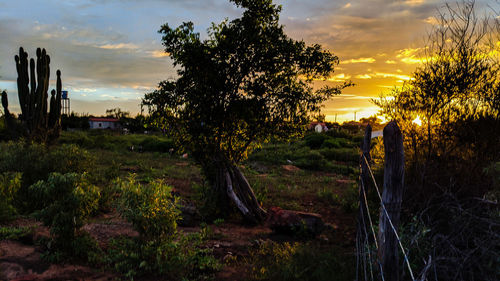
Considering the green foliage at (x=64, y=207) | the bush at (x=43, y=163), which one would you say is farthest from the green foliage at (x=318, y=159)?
the green foliage at (x=64, y=207)

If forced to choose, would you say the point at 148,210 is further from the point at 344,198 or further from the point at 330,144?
the point at 330,144

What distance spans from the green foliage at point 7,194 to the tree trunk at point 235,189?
15.9ft

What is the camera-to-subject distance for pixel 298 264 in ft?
18.5

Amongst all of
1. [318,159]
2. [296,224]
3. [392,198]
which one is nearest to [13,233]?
[296,224]

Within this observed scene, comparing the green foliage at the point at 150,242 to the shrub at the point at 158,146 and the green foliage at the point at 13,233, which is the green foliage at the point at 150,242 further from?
the shrub at the point at 158,146

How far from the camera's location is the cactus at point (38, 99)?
15992 mm

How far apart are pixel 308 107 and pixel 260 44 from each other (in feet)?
6.95

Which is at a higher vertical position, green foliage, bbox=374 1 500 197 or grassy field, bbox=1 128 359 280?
green foliage, bbox=374 1 500 197

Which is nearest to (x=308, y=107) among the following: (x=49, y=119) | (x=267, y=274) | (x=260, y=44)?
(x=260, y=44)

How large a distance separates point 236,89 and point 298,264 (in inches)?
185

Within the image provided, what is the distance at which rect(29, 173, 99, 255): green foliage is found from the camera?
5367 mm

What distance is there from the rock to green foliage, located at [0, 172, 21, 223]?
19.9 ft

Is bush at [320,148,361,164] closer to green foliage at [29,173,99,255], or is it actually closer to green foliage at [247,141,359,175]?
green foliage at [247,141,359,175]

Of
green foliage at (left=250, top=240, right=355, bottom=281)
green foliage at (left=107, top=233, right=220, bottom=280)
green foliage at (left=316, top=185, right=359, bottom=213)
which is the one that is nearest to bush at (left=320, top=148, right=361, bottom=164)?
green foliage at (left=316, top=185, right=359, bottom=213)
